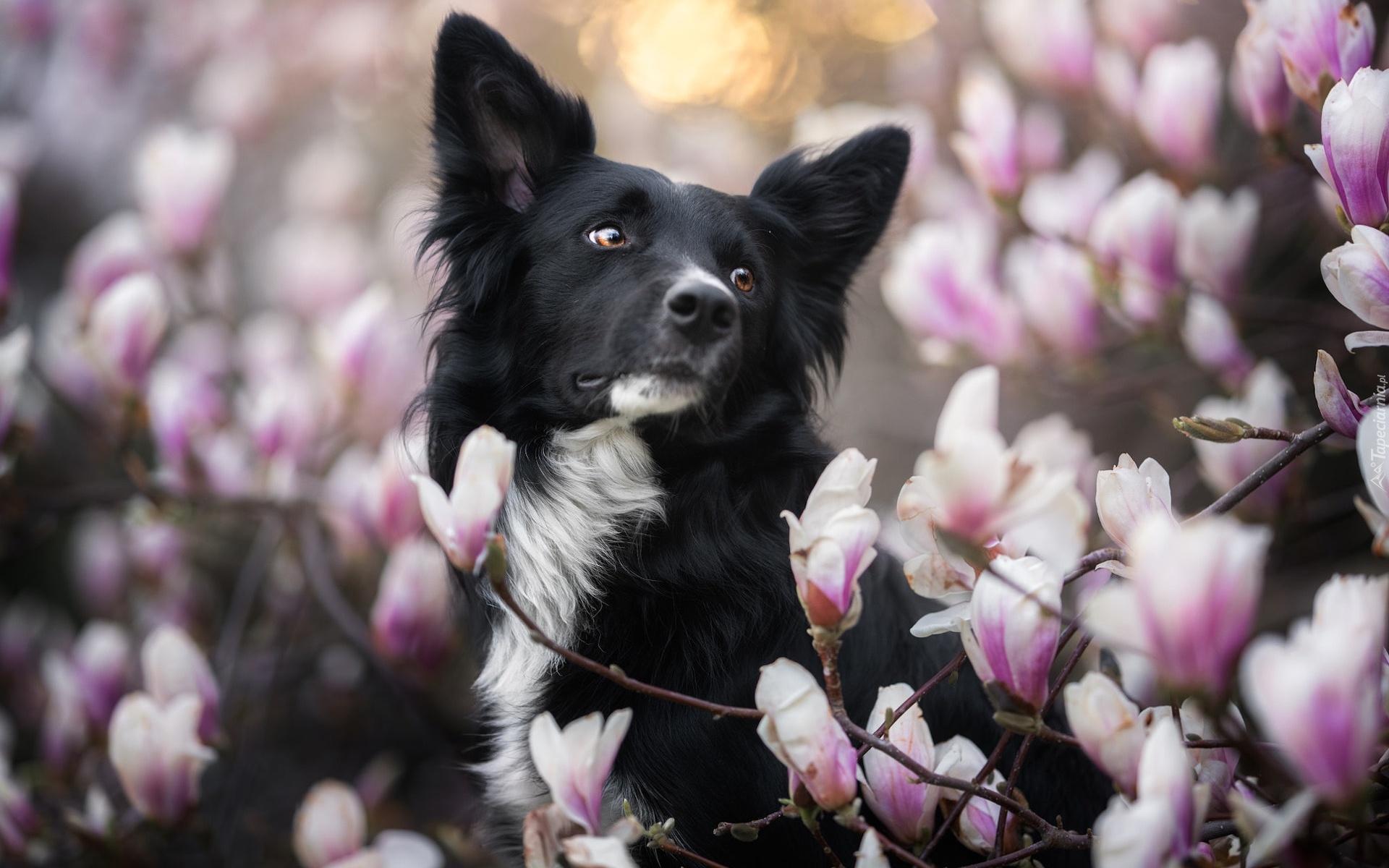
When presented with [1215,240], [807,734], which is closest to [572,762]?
[807,734]

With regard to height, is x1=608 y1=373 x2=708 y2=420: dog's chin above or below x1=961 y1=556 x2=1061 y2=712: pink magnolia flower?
above

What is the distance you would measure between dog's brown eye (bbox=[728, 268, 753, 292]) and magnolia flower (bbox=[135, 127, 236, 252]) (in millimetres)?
2054

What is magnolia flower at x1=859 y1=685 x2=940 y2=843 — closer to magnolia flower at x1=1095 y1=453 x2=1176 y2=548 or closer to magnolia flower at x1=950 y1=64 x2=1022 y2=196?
magnolia flower at x1=1095 y1=453 x2=1176 y2=548

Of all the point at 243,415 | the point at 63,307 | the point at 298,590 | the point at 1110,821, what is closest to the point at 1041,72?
the point at 1110,821

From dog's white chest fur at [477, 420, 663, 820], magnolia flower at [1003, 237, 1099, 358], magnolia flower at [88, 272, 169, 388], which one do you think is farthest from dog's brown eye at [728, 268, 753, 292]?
magnolia flower at [88, 272, 169, 388]

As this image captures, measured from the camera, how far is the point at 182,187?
3.11 metres

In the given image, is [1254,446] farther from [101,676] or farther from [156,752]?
[101,676]

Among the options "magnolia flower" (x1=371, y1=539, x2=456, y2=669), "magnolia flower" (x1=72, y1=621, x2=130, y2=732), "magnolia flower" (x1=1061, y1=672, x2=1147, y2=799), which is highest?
"magnolia flower" (x1=1061, y1=672, x2=1147, y2=799)

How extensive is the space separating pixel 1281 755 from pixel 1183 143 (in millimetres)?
2176

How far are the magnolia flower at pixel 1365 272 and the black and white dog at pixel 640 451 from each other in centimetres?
117

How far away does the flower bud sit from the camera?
2.19 meters

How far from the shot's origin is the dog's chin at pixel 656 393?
203 cm

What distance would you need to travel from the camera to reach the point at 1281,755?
1.52m

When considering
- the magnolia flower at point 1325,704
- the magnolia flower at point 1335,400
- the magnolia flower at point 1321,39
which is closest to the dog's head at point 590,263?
the magnolia flower at point 1321,39
